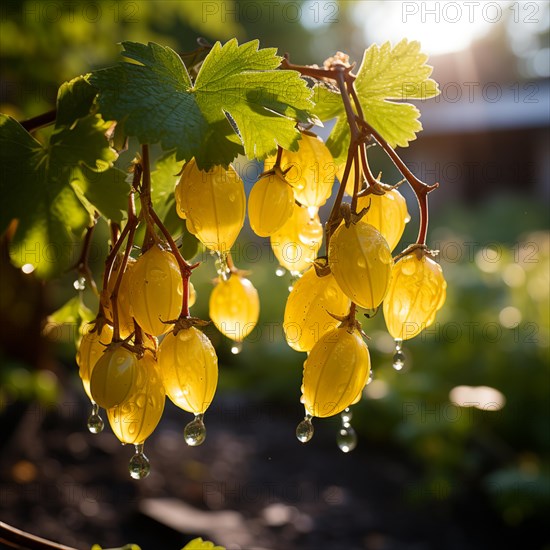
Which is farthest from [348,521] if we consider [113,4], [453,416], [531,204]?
[531,204]

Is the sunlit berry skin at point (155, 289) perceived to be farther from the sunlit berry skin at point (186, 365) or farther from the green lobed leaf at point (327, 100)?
the green lobed leaf at point (327, 100)

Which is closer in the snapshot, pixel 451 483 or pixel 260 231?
pixel 260 231

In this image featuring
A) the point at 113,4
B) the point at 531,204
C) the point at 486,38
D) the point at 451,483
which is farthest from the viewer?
the point at 486,38

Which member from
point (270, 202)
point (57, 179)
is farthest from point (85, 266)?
point (270, 202)

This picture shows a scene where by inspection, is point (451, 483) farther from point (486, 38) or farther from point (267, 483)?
point (486, 38)

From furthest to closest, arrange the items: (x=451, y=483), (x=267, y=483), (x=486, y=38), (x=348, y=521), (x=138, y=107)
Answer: (x=486, y=38)
(x=267, y=483)
(x=451, y=483)
(x=348, y=521)
(x=138, y=107)

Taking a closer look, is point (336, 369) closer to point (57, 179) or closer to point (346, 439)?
point (346, 439)

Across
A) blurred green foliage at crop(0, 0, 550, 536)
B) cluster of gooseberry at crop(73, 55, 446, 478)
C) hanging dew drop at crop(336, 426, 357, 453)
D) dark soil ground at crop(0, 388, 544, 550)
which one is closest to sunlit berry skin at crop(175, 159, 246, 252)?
cluster of gooseberry at crop(73, 55, 446, 478)
